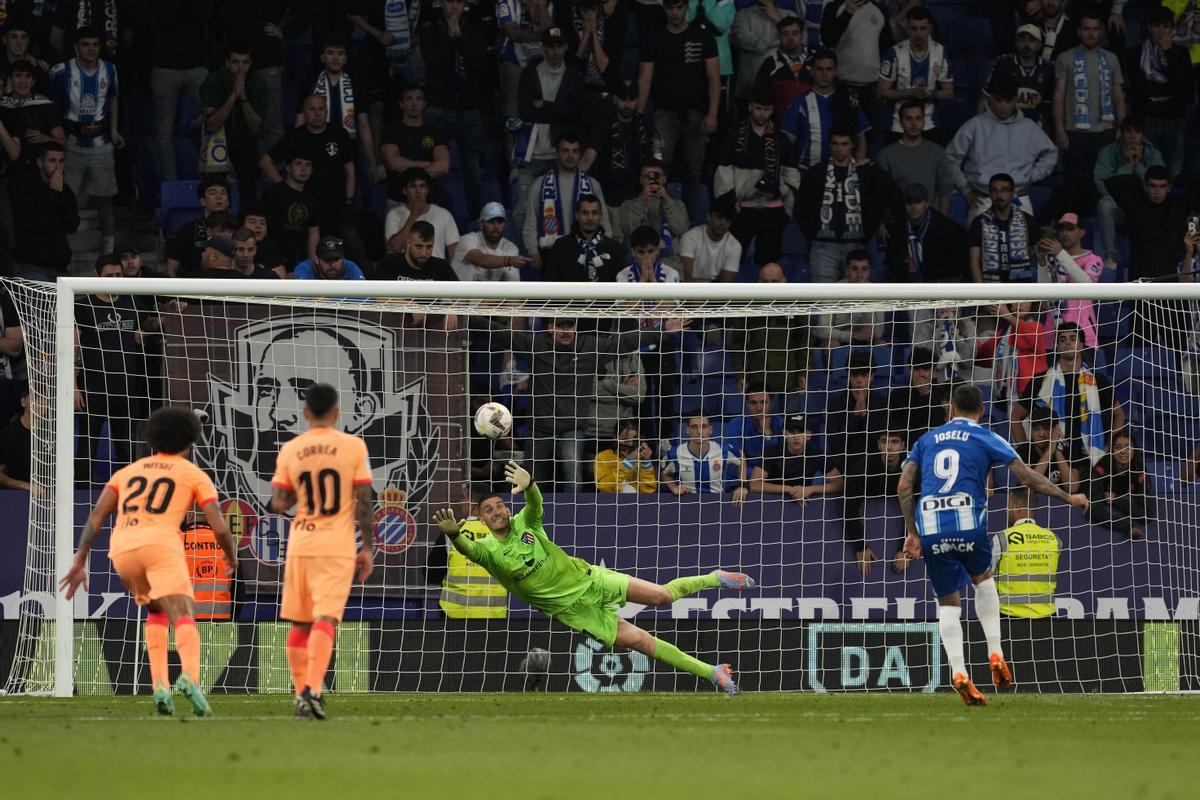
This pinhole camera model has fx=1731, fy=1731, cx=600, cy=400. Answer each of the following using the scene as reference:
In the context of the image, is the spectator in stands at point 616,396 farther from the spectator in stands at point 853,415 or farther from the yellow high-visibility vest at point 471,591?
the spectator in stands at point 853,415

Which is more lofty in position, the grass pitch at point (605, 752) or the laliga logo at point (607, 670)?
the laliga logo at point (607, 670)

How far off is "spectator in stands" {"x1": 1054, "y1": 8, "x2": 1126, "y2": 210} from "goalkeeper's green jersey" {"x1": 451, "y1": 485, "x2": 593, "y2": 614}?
356 inches

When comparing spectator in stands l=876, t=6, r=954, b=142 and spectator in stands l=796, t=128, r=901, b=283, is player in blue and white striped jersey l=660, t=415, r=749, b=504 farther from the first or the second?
spectator in stands l=876, t=6, r=954, b=142

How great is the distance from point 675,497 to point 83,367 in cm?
520

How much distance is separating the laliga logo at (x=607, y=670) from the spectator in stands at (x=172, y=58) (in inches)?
290

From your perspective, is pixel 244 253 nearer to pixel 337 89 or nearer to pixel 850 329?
→ pixel 337 89


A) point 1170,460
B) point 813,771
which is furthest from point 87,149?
point 813,771

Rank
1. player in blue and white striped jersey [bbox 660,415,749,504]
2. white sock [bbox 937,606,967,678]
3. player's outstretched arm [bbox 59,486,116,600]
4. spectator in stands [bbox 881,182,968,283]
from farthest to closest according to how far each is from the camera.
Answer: spectator in stands [bbox 881,182,968,283] < player in blue and white striped jersey [bbox 660,415,749,504] < white sock [bbox 937,606,967,678] < player's outstretched arm [bbox 59,486,116,600]

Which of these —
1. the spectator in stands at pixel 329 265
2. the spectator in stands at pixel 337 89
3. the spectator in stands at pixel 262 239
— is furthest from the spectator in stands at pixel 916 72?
the spectator in stands at pixel 262 239

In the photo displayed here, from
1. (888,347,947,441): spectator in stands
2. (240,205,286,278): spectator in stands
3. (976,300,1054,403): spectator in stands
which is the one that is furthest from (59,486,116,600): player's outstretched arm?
(976,300,1054,403): spectator in stands

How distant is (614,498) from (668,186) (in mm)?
5472

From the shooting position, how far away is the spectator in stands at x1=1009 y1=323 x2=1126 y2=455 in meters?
15.3

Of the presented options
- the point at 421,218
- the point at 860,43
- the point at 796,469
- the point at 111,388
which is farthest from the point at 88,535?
the point at 860,43

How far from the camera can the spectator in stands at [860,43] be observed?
1931 cm
